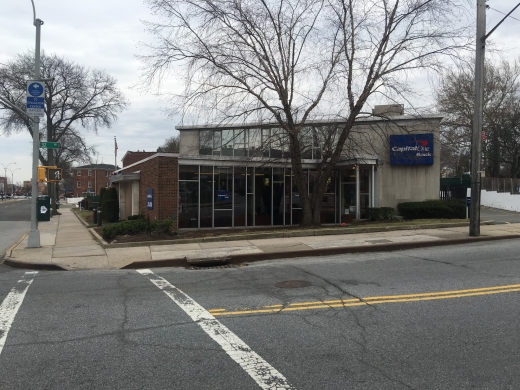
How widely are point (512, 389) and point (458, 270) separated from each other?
5534 mm

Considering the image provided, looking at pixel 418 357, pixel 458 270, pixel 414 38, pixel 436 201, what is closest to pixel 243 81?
pixel 414 38

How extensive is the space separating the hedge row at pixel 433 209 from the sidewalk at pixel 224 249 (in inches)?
183

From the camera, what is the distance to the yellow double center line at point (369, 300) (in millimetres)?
6484

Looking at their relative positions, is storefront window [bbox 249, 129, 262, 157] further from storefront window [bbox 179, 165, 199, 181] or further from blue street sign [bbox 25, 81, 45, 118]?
blue street sign [bbox 25, 81, 45, 118]

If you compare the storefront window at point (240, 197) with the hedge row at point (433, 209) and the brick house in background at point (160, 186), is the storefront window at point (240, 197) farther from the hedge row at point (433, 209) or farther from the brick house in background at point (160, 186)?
the hedge row at point (433, 209)

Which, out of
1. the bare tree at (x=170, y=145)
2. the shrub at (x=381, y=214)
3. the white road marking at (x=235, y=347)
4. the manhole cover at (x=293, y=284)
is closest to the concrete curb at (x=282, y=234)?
the shrub at (x=381, y=214)

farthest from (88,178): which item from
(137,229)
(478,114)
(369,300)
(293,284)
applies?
(369,300)

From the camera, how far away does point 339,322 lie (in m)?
5.83

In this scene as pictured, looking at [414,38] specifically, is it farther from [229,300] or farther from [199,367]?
[199,367]

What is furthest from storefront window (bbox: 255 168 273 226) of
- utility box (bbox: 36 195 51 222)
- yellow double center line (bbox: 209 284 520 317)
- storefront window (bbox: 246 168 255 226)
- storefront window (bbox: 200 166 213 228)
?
yellow double center line (bbox: 209 284 520 317)

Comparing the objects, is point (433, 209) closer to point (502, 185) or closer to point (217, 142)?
point (217, 142)

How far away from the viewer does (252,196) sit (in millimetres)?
19328

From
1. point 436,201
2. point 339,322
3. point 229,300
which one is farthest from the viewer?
point 436,201

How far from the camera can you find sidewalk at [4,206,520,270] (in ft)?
37.2
